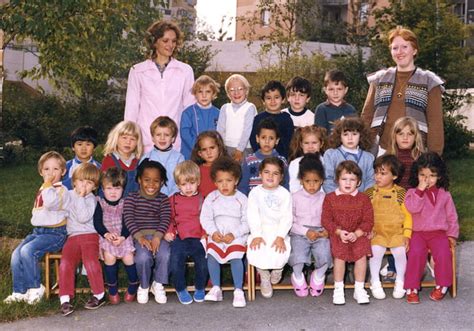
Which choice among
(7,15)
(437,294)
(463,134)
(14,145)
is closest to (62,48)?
(7,15)

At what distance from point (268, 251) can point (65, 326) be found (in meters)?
1.73

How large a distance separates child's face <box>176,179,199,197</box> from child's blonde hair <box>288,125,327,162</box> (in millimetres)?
1029

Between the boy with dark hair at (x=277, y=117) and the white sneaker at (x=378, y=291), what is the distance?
1545 millimetres

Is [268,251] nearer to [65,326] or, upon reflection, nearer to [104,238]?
[104,238]

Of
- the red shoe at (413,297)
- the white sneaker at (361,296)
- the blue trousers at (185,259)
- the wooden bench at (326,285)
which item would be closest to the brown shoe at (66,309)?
the blue trousers at (185,259)

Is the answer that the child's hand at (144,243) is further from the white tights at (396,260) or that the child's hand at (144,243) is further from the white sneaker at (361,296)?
the white tights at (396,260)

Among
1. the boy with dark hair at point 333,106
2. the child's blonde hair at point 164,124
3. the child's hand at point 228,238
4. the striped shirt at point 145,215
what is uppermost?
the boy with dark hair at point 333,106

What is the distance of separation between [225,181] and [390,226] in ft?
4.80

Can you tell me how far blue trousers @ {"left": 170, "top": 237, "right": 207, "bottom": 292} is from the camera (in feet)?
18.7

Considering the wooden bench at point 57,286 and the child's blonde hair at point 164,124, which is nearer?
the wooden bench at point 57,286

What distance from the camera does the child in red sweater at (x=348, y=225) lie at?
571cm

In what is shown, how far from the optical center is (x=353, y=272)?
20.5 ft

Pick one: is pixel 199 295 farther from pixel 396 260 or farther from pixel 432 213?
pixel 432 213

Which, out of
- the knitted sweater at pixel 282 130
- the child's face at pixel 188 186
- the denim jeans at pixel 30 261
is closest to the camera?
the denim jeans at pixel 30 261
